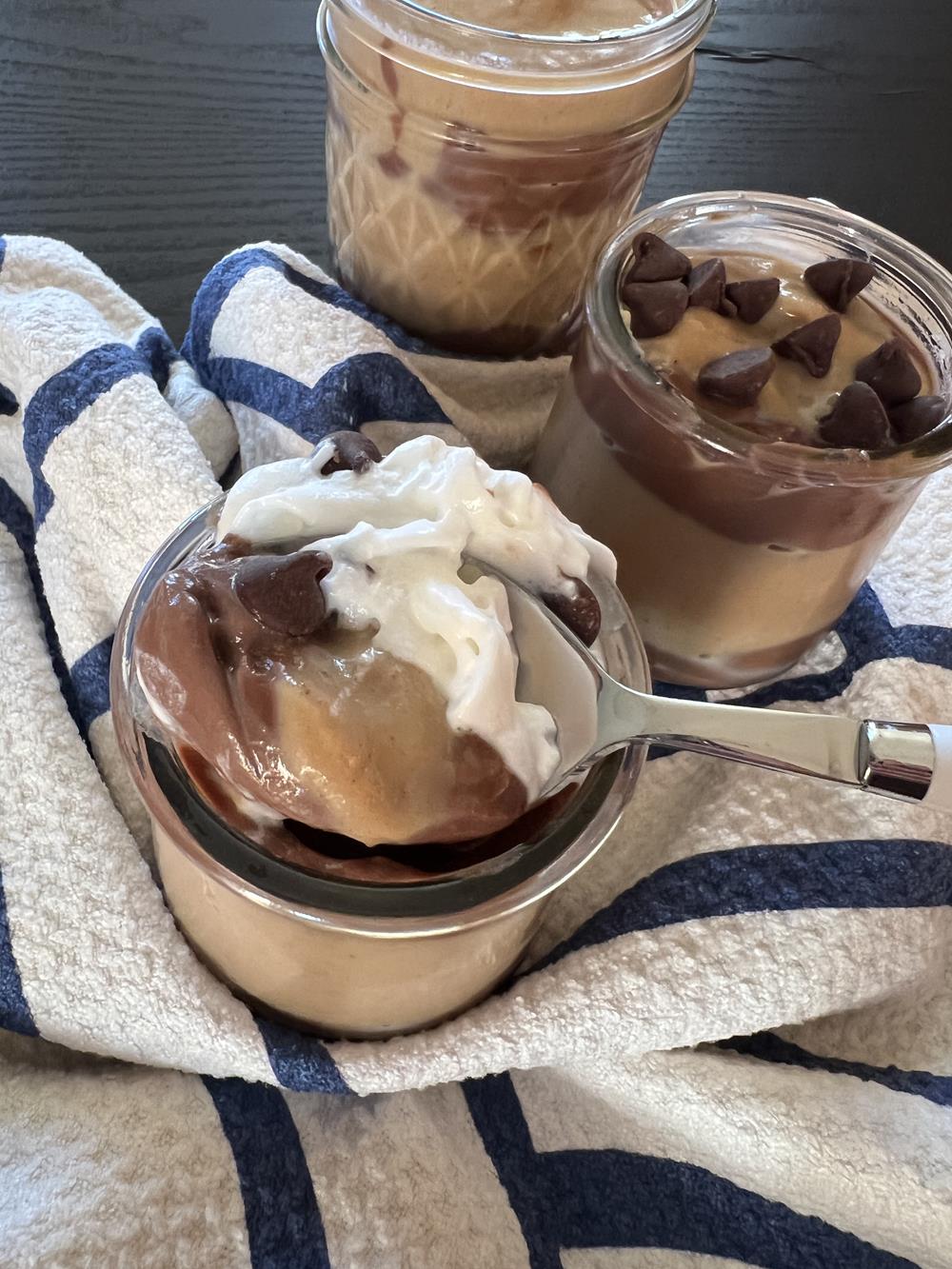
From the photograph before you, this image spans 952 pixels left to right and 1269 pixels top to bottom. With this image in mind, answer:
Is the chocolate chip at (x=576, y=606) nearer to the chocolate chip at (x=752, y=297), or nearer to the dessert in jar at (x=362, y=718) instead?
the dessert in jar at (x=362, y=718)

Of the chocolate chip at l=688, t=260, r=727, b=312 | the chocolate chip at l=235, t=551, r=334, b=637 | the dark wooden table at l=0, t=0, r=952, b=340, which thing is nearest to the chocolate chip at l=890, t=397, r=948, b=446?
the chocolate chip at l=688, t=260, r=727, b=312

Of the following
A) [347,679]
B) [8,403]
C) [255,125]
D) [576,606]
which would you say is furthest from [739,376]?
[255,125]

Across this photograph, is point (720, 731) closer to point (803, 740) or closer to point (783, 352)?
point (803, 740)

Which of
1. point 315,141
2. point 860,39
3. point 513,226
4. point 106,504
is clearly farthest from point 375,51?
point 860,39

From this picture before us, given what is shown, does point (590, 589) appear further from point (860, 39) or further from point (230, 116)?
point (860, 39)

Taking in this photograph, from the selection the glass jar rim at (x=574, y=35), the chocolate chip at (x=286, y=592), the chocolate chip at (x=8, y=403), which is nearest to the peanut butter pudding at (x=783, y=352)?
the glass jar rim at (x=574, y=35)
